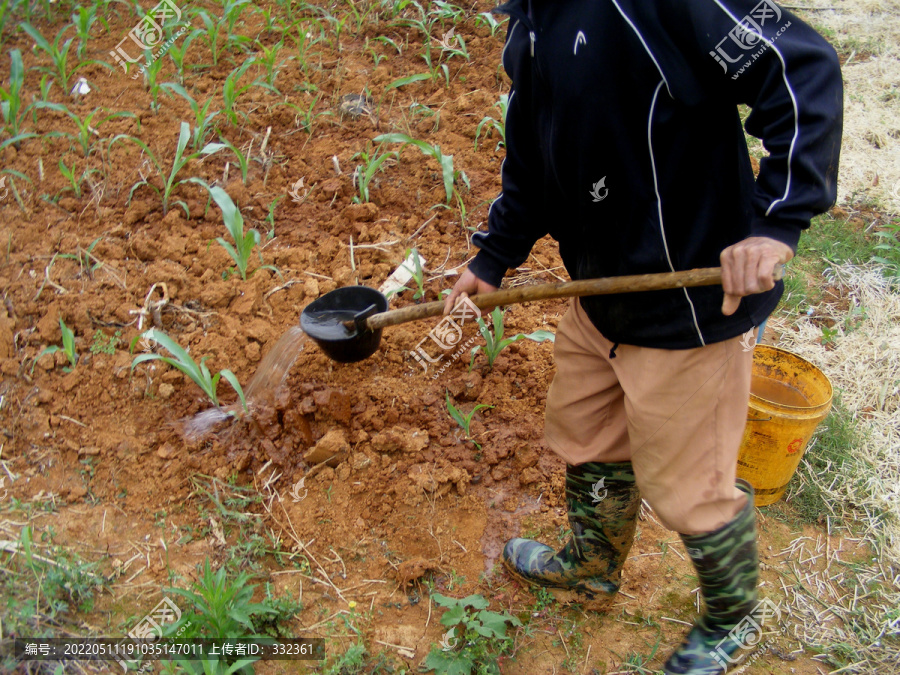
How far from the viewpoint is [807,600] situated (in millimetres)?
2084

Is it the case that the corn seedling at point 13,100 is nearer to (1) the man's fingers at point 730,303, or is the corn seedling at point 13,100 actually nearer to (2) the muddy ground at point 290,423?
(2) the muddy ground at point 290,423

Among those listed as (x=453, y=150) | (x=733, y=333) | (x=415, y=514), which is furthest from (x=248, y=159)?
(x=733, y=333)

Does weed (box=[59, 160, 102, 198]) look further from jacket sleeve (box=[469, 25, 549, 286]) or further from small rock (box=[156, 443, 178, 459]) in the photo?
jacket sleeve (box=[469, 25, 549, 286])

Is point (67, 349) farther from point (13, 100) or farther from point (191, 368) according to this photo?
point (13, 100)

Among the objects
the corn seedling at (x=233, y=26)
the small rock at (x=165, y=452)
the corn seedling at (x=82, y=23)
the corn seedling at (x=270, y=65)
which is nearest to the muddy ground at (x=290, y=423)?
the small rock at (x=165, y=452)

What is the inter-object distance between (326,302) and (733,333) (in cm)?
128

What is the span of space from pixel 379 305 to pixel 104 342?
118 cm

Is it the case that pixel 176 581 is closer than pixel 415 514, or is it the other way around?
pixel 176 581

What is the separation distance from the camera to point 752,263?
4.04ft

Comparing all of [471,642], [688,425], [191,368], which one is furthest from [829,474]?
[191,368]

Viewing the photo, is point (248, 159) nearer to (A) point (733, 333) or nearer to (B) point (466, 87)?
(B) point (466, 87)

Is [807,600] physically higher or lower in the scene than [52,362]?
lower

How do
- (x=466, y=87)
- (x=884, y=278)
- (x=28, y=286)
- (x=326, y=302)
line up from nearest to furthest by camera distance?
(x=326, y=302) → (x=28, y=286) → (x=884, y=278) → (x=466, y=87)

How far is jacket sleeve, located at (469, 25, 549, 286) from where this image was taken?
63.4 inches
